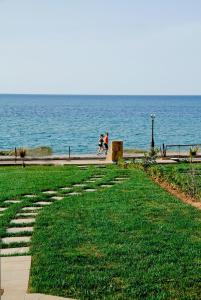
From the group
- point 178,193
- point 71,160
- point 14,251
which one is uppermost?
point 14,251

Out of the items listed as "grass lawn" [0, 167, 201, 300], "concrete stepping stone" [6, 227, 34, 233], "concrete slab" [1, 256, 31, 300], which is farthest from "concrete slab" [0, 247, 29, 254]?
"concrete stepping stone" [6, 227, 34, 233]

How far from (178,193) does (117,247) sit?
570cm

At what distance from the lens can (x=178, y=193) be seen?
1327 centimetres

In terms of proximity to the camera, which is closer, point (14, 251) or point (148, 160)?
point (14, 251)

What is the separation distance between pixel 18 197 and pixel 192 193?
4288 mm

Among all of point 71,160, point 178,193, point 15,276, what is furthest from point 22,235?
point 71,160

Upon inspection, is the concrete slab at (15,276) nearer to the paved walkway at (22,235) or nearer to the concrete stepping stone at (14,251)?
the paved walkway at (22,235)

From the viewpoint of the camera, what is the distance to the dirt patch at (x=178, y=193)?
12.0 metres

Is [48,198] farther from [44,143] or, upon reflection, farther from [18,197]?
[44,143]

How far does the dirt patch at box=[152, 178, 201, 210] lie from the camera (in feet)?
39.3

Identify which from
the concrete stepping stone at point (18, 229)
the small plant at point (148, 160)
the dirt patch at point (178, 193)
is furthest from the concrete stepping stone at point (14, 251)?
the small plant at point (148, 160)

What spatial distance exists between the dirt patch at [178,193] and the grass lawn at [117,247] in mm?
397

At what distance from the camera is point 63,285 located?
6.35 meters

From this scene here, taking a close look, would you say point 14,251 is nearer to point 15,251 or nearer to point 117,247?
point 15,251
